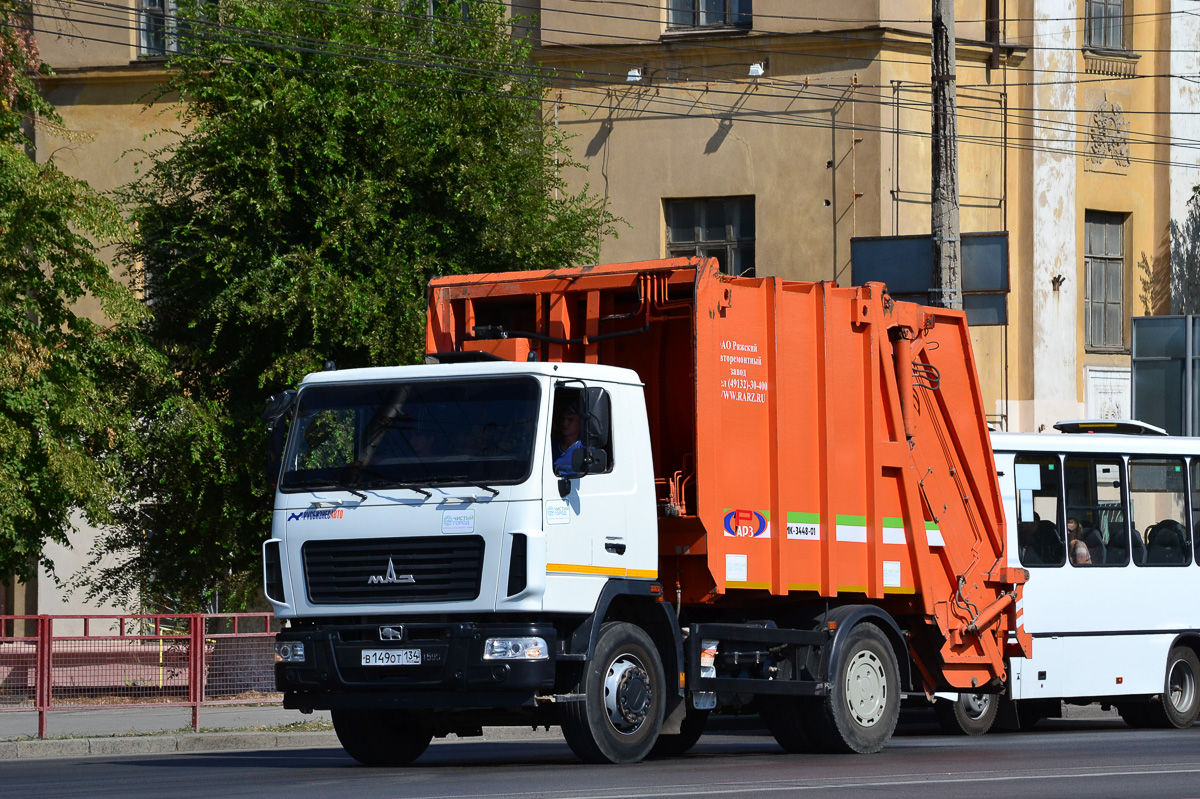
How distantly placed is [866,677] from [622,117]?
629 inches

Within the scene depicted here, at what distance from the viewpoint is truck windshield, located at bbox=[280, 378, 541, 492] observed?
38.3ft

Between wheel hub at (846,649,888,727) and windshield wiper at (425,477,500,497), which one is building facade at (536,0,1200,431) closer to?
wheel hub at (846,649,888,727)

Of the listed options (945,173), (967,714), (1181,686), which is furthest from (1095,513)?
(945,173)

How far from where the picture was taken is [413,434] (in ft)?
39.2

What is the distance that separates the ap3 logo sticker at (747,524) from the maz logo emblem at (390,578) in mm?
2265

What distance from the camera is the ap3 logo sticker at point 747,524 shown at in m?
12.5

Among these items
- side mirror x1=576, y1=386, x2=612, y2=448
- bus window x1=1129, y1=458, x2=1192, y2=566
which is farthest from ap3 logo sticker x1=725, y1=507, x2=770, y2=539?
bus window x1=1129, y1=458, x2=1192, y2=566

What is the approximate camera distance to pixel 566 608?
11.5 metres

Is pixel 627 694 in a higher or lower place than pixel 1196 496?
lower

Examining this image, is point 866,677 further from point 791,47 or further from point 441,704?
point 791,47

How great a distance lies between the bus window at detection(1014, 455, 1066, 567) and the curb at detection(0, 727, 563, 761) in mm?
4980

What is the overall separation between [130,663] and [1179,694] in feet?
34.7

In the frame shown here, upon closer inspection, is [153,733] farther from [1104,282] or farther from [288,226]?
[1104,282]

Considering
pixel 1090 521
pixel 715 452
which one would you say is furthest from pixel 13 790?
pixel 1090 521
